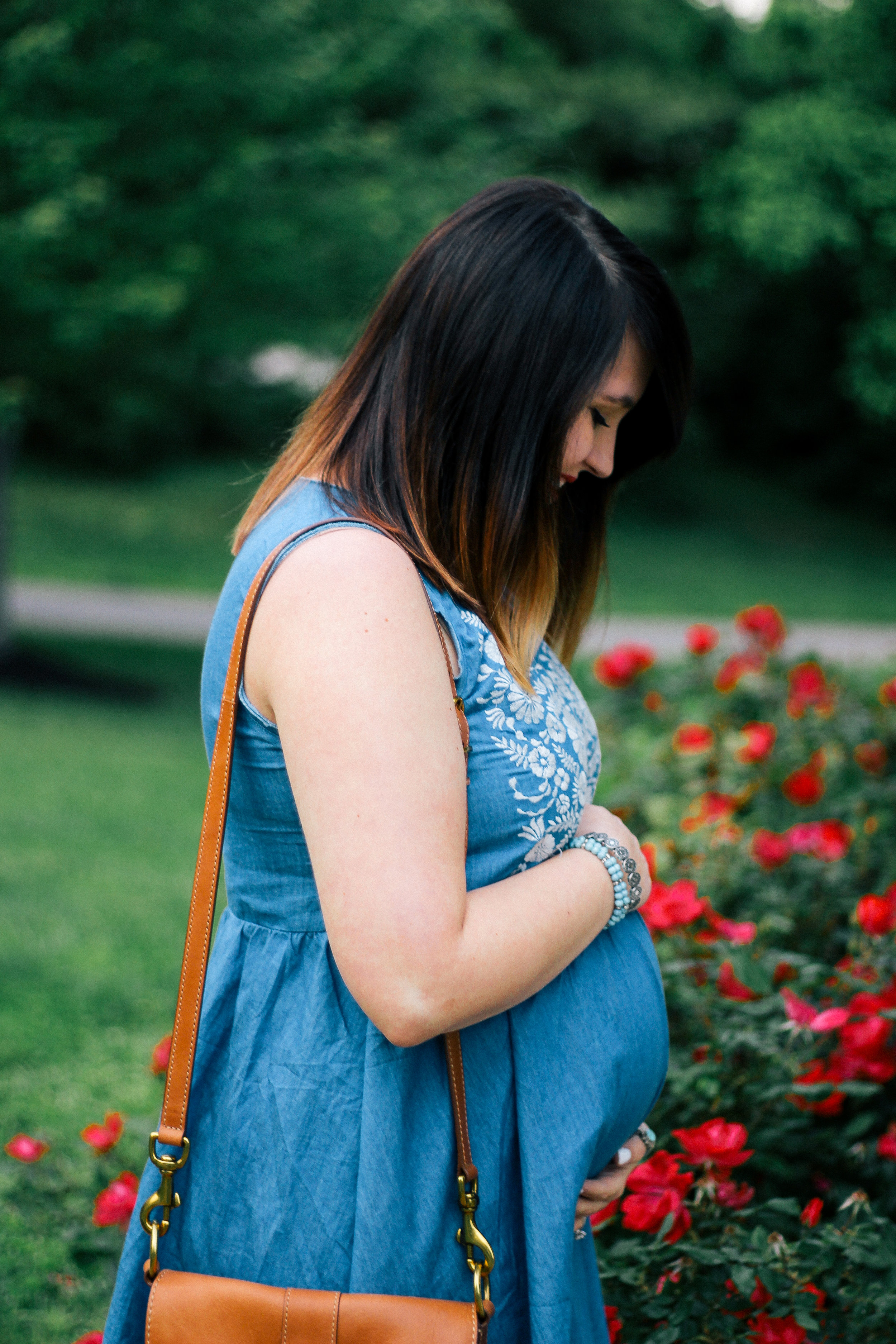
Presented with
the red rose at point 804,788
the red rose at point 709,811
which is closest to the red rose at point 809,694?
the red rose at point 709,811

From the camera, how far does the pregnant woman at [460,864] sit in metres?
1.12

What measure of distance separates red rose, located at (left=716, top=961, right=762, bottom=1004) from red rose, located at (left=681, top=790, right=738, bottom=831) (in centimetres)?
69

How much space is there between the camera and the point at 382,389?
1.25 meters

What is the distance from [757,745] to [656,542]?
64.8ft

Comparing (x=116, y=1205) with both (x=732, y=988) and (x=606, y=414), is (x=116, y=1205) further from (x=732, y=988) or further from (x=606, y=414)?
(x=606, y=414)

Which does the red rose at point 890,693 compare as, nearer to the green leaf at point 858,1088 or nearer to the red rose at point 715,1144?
the green leaf at point 858,1088

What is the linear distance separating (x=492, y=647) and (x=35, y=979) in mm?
3463

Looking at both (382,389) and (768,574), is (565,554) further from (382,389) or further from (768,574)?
(768,574)

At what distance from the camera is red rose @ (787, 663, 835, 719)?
3316 mm

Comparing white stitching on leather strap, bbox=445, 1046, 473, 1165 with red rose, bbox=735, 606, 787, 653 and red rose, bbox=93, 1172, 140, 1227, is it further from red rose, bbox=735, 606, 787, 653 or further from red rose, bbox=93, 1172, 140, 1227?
red rose, bbox=735, 606, 787, 653

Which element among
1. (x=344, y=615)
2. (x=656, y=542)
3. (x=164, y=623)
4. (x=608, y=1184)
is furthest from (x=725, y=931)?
(x=656, y=542)

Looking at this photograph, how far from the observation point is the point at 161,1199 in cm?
115

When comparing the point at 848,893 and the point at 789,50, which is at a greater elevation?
the point at 789,50

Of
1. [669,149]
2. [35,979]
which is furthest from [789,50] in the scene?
[35,979]
